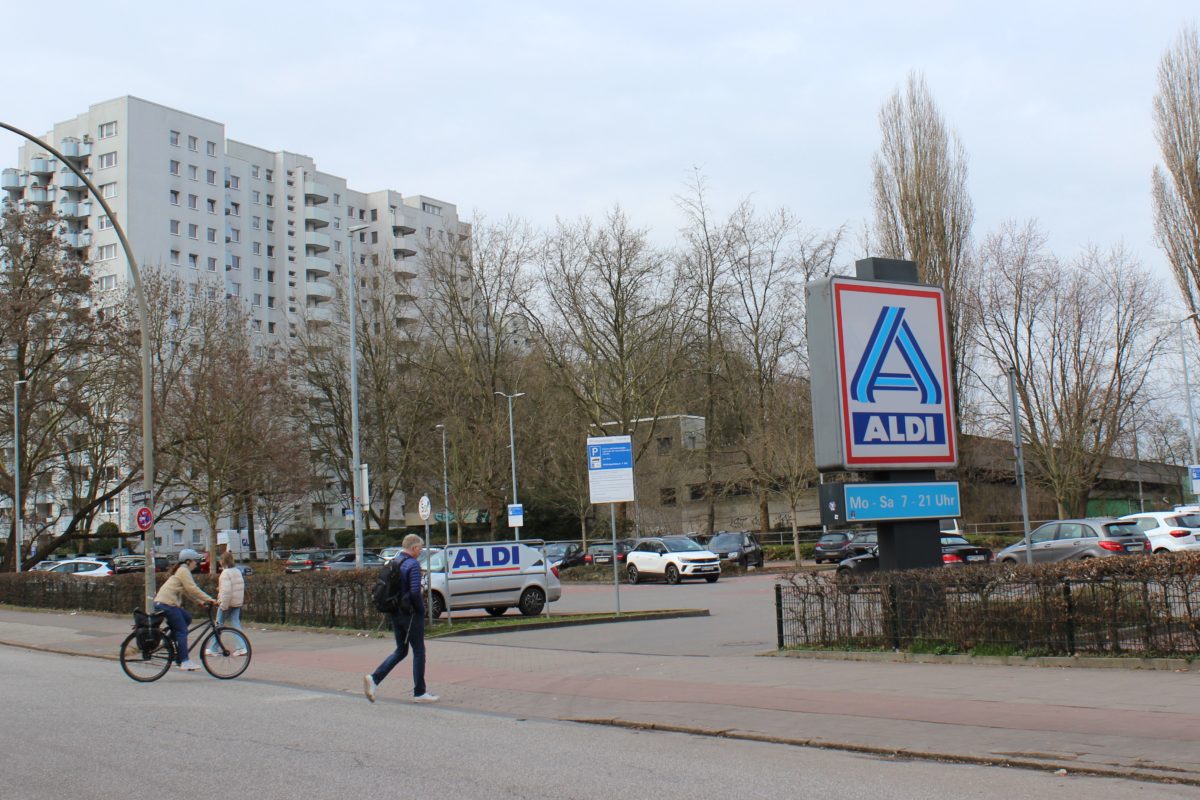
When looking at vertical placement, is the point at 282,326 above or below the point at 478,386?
above

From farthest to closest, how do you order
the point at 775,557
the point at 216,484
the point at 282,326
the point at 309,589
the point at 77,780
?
the point at 282,326 → the point at 775,557 → the point at 216,484 → the point at 309,589 → the point at 77,780

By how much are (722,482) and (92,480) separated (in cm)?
2869

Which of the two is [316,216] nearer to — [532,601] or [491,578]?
[532,601]

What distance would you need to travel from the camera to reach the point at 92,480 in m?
43.4

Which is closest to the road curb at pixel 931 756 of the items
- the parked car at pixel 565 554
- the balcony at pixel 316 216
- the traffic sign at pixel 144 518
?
the traffic sign at pixel 144 518

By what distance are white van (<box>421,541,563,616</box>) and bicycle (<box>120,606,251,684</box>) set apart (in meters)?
7.17

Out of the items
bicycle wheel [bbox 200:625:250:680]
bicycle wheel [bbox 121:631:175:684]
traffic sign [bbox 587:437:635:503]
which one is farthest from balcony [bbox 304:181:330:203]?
bicycle wheel [bbox 121:631:175:684]

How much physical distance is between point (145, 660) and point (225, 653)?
1.00 m

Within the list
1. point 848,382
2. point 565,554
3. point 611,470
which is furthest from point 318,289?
→ point 848,382

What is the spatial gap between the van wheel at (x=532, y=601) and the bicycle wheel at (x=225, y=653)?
30.7 ft

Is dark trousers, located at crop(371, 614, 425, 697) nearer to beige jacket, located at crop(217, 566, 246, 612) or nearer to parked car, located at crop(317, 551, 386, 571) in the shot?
beige jacket, located at crop(217, 566, 246, 612)

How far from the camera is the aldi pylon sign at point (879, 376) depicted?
592 inches

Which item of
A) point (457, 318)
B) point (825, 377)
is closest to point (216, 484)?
point (457, 318)

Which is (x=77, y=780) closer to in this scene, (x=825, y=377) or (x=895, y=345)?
(x=825, y=377)
